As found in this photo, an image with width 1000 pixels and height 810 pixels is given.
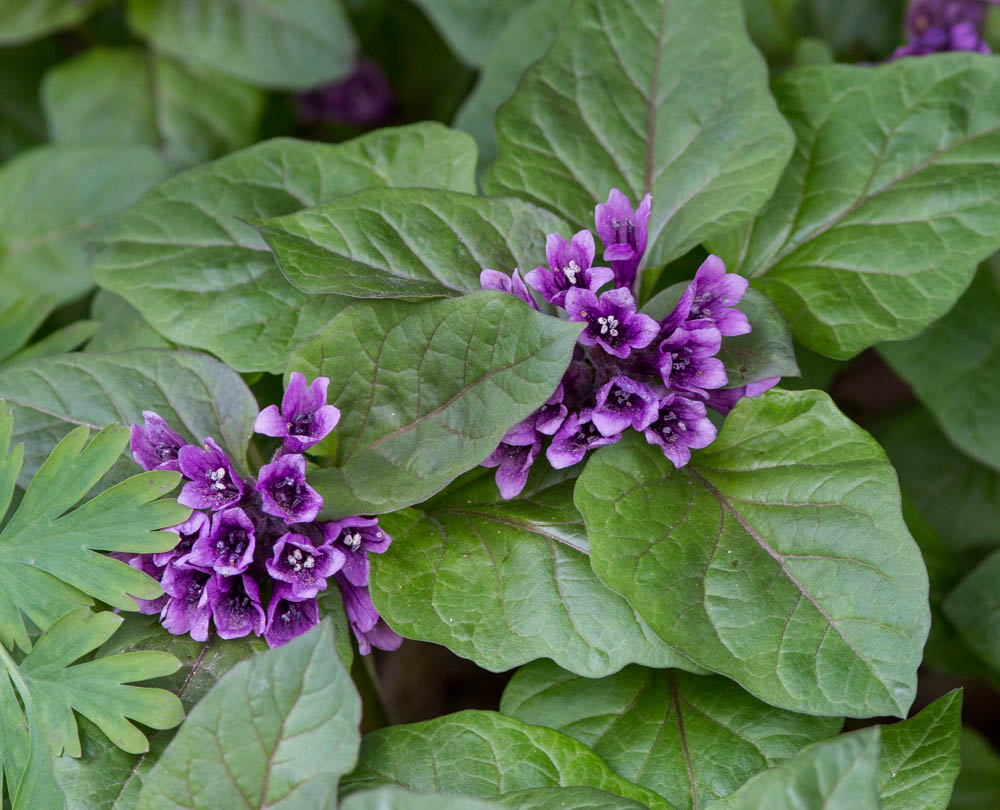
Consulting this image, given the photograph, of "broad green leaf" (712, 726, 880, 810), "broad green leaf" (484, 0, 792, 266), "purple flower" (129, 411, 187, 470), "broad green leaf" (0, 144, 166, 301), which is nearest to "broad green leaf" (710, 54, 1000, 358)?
"broad green leaf" (484, 0, 792, 266)

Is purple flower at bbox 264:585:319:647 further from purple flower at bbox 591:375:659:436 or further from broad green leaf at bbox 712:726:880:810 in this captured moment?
broad green leaf at bbox 712:726:880:810

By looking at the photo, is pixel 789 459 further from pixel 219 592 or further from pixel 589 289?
pixel 219 592

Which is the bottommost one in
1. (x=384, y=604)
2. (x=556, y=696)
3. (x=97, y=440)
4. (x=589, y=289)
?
(x=556, y=696)

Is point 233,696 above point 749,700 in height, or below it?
above

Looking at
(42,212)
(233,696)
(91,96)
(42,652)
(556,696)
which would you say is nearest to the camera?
(233,696)

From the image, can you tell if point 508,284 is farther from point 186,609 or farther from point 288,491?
point 186,609

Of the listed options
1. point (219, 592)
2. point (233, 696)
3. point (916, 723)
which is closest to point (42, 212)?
point (219, 592)

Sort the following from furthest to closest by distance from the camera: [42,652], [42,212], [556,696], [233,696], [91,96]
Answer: [91,96] < [42,212] < [556,696] < [42,652] < [233,696]
